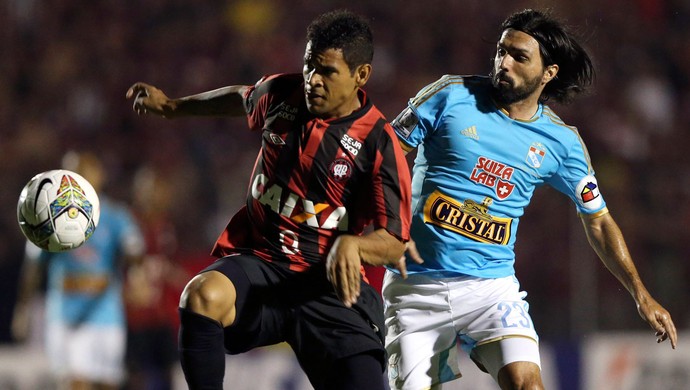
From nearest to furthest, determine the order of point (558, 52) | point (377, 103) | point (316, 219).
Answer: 1. point (316, 219)
2. point (558, 52)
3. point (377, 103)

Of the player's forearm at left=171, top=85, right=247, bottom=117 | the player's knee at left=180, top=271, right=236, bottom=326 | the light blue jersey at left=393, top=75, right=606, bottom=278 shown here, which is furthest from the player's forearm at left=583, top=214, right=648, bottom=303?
the player's knee at left=180, top=271, right=236, bottom=326

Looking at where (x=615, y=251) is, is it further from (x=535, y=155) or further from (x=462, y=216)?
(x=462, y=216)

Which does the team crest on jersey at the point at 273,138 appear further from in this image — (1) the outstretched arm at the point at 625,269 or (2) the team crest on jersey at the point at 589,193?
(1) the outstretched arm at the point at 625,269

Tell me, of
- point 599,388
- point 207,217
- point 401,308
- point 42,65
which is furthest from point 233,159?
point 401,308

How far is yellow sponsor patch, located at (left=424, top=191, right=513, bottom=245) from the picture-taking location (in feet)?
15.7

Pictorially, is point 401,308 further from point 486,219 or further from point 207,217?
point 207,217

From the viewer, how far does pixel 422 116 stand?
4766 mm

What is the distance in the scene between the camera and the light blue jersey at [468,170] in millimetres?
4785

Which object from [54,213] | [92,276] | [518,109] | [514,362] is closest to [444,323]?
[514,362]

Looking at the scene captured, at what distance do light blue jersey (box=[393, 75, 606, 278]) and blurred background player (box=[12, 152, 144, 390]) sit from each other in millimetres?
4177

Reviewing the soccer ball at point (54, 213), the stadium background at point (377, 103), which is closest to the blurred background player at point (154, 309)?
the stadium background at point (377, 103)

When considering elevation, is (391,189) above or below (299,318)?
above

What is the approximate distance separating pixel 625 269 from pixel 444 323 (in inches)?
37.6

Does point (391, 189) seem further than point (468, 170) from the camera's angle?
No
